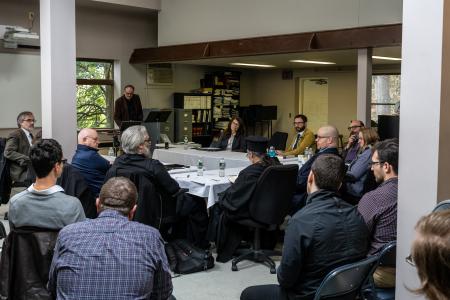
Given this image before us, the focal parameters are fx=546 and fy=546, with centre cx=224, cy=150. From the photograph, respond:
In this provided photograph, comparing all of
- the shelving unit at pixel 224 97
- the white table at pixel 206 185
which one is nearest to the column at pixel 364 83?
the white table at pixel 206 185

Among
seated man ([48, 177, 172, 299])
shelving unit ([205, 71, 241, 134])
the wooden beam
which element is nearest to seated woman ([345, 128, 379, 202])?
the wooden beam

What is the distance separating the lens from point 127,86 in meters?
10.8

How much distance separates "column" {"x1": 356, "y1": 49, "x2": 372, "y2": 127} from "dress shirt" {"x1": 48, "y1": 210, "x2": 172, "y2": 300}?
6367 millimetres

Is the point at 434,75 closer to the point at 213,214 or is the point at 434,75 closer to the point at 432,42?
the point at 432,42

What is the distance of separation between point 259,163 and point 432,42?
254 centimetres

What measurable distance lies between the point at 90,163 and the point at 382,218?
108 inches

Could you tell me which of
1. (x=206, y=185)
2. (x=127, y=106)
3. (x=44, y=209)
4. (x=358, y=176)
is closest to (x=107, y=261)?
(x=44, y=209)

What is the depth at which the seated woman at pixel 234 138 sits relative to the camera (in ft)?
27.8

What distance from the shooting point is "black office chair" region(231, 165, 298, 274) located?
4703 millimetres

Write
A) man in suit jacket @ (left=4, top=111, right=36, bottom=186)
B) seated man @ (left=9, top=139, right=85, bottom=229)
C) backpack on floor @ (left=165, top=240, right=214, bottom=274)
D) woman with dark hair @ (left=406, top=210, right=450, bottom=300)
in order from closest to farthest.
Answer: woman with dark hair @ (left=406, top=210, right=450, bottom=300) < seated man @ (left=9, top=139, right=85, bottom=229) < backpack on floor @ (left=165, top=240, right=214, bottom=274) < man in suit jacket @ (left=4, top=111, right=36, bottom=186)

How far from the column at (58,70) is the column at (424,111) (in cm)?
460

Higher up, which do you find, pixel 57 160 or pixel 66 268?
pixel 57 160

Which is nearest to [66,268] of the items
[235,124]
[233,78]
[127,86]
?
[235,124]

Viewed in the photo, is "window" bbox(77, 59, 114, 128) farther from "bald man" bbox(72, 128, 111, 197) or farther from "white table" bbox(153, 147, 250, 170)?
"bald man" bbox(72, 128, 111, 197)
